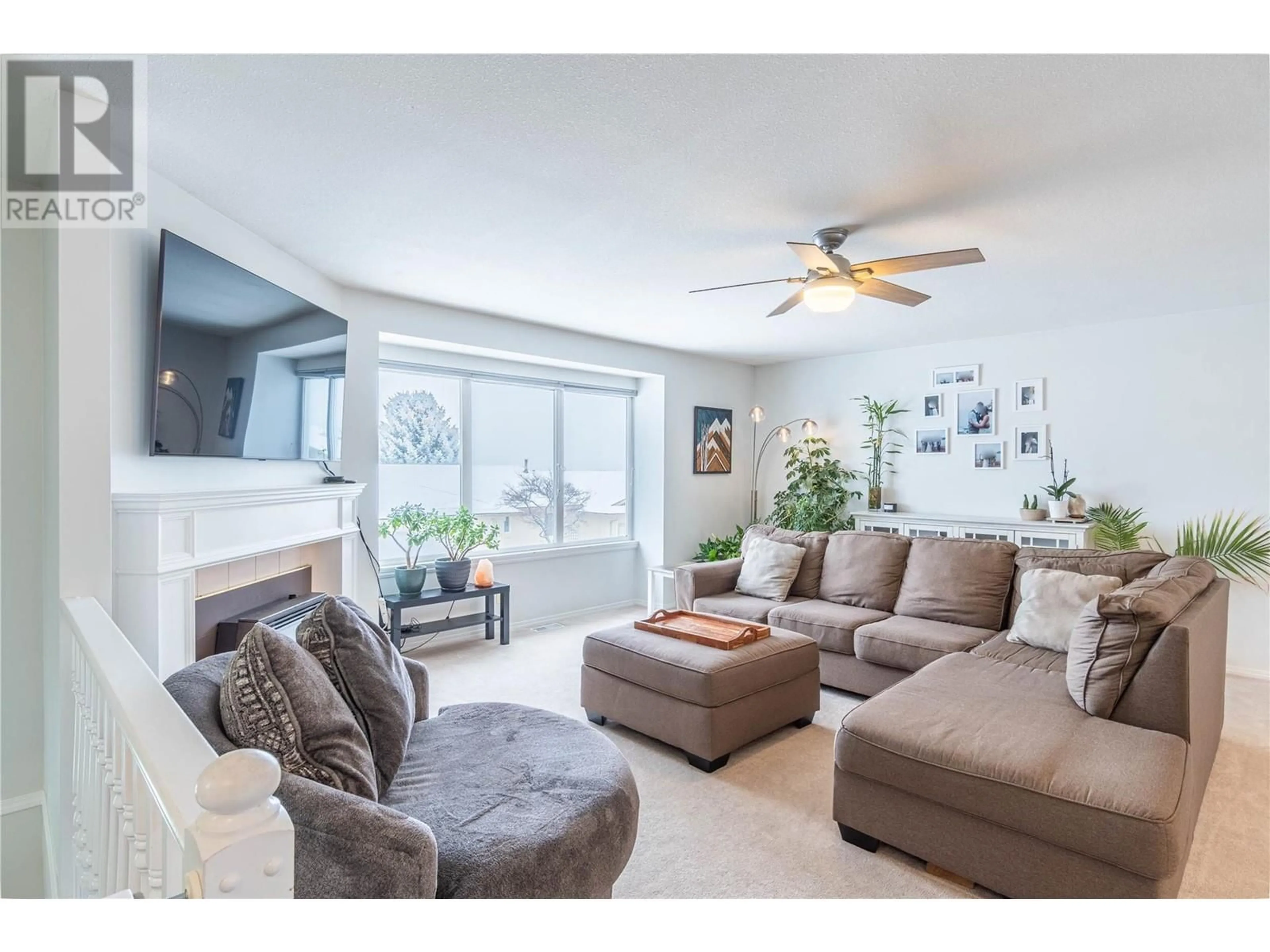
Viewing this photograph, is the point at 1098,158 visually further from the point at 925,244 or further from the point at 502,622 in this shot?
the point at 502,622

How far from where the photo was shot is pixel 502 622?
465 centimetres

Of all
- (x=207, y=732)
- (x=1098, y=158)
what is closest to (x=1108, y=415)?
(x=1098, y=158)

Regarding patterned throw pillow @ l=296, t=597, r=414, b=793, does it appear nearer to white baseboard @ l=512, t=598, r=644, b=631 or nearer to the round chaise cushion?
the round chaise cushion

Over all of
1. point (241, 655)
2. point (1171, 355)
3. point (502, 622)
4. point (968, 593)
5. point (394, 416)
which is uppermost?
point (1171, 355)

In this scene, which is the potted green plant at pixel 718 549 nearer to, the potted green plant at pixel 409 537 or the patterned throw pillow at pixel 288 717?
the potted green plant at pixel 409 537

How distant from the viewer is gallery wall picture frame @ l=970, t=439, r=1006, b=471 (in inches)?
196

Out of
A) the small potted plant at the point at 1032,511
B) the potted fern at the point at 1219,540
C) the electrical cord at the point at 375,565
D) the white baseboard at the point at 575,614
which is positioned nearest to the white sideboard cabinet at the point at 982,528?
the small potted plant at the point at 1032,511

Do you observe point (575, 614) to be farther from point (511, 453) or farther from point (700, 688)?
point (700, 688)

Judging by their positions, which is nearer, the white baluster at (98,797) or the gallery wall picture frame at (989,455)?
the white baluster at (98,797)

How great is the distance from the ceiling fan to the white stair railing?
2311mm

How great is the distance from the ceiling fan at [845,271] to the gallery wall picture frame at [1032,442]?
2.48 m

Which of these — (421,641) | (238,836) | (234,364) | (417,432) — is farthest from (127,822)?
(417,432)

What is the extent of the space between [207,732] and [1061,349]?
5.49 meters

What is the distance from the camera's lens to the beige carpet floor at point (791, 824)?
6.35 ft
